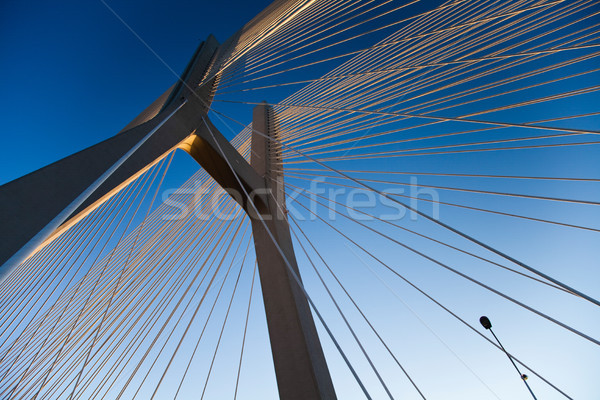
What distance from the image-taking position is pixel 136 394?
97.0 inches

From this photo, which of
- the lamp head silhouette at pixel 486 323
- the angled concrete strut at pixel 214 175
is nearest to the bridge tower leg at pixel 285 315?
the angled concrete strut at pixel 214 175

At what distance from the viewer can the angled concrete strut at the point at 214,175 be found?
4.42ft

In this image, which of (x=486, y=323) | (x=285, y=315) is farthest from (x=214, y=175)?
(x=486, y=323)

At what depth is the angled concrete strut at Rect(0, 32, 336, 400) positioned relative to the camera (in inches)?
53.1

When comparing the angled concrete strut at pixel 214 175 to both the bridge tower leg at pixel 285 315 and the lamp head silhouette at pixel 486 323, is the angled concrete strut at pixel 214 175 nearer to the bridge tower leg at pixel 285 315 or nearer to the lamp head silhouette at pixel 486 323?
the bridge tower leg at pixel 285 315

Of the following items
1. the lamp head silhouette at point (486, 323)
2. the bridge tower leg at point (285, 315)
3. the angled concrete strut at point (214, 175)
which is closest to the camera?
the angled concrete strut at point (214, 175)

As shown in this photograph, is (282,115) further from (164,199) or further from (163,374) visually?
(163,374)

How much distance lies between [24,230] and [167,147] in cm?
131

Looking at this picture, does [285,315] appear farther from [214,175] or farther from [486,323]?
[486,323]

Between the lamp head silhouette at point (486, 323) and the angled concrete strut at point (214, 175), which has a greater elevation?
the angled concrete strut at point (214, 175)

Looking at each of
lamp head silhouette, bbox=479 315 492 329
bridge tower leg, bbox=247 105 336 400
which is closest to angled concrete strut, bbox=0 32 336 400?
bridge tower leg, bbox=247 105 336 400

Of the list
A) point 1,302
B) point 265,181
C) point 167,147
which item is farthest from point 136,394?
point 1,302

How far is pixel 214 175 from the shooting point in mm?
3471

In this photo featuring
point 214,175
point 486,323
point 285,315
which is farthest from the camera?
point 486,323
